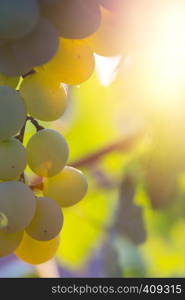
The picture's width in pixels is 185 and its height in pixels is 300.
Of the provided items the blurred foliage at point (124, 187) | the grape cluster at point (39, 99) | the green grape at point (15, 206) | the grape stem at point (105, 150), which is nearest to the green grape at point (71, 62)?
the grape cluster at point (39, 99)

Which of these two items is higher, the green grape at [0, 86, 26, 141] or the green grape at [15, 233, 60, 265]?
the green grape at [0, 86, 26, 141]

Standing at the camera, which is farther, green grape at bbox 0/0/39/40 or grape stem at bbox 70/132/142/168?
grape stem at bbox 70/132/142/168

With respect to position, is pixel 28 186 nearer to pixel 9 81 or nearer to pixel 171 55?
pixel 9 81

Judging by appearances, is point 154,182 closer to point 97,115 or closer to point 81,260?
point 97,115

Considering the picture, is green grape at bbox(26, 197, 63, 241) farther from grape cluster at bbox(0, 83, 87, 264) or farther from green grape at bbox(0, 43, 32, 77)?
green grape at bbox(0, 43, 32, 77)

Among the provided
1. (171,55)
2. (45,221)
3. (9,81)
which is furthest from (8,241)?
(171,55)

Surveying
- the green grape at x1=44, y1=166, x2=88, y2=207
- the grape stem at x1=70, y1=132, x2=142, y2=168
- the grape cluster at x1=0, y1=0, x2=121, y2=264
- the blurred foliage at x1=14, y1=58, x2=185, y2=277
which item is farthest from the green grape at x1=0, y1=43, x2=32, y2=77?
the grape stem at x1=70, y1=132, x2=142, y2=168
